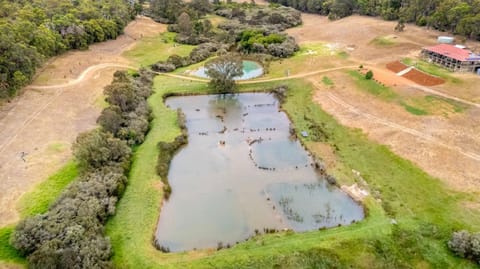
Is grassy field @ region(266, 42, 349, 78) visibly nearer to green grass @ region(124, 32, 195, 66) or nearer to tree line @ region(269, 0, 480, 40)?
tree line @ region(269, 0, 480, 40)

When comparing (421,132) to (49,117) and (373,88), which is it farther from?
(49,117)

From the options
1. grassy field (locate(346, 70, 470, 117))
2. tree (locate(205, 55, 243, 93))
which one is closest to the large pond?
tree (locate(205, 55, 243, 93))

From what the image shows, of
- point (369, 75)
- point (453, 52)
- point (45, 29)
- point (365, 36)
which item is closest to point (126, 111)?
point (45, 29)

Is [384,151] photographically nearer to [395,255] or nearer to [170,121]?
[395,255]

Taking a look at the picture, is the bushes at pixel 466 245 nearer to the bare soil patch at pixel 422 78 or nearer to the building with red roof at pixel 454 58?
the bare soil patch at pixel 422 78

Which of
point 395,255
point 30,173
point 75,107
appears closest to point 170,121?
point 75,107

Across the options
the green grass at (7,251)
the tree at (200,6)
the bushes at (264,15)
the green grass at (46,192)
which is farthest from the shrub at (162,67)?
the green grass at (7,251)
